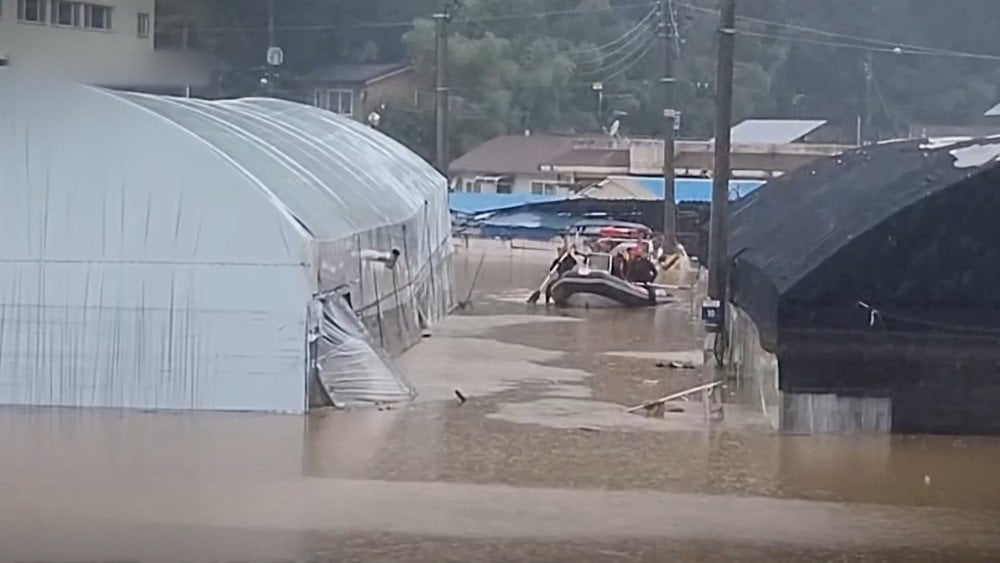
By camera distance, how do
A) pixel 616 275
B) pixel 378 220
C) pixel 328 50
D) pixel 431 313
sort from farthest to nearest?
pixel 328 50
pixel 616 275
pixel 431 313
pixel 378 220

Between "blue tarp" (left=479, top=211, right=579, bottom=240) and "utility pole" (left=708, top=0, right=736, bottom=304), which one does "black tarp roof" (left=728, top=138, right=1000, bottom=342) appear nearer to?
"utility pole" (left=708, top=0, right=736, bottom=304)

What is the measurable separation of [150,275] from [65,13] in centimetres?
293

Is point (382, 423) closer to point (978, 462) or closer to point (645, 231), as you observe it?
point (978, 462)

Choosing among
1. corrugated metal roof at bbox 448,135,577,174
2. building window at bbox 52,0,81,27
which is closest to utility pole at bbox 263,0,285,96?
building window at bbox 52,0,81,27

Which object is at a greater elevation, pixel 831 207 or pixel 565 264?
pixel 831 207

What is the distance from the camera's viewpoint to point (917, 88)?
164ft

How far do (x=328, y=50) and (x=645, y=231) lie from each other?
9.28 meters

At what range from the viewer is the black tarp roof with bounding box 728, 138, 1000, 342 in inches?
666

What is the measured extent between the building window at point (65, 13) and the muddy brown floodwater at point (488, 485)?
150 inches

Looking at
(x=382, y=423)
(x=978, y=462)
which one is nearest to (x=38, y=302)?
(x=382, y=423)

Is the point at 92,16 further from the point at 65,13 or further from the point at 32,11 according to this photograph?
the point at 65,13

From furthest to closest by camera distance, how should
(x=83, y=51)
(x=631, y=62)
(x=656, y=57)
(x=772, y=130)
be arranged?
(x=631, y=62), (x=656, y=57), (x=772, y=130), (x=83, y=51)

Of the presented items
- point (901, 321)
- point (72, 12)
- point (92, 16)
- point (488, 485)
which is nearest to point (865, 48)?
point (901, 321)

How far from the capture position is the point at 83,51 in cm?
1484
